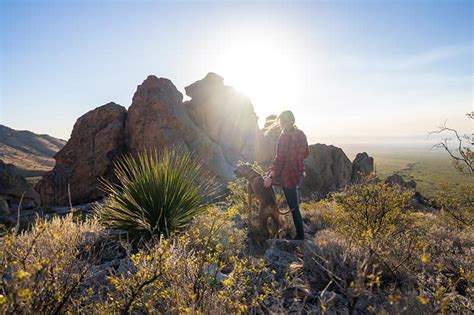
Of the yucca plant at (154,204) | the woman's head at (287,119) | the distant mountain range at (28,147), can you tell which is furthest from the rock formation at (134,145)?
the distant mountain range at (28,147)

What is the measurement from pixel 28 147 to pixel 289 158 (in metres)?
140

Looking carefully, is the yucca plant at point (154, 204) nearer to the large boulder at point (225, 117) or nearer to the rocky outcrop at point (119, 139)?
the rocky outcrop at point (119, 139)

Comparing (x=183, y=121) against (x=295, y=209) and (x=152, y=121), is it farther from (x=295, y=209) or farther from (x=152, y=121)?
(x=295, y=209)

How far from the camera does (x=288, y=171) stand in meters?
5.57

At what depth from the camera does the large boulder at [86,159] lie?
18703 millimetres

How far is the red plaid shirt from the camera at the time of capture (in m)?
5.49

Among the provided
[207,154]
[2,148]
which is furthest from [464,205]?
[2,148]

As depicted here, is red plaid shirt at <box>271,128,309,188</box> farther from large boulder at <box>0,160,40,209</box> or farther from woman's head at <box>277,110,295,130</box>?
large boulder at <box>0,160,40,209</box>

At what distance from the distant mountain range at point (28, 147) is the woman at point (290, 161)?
103661mm

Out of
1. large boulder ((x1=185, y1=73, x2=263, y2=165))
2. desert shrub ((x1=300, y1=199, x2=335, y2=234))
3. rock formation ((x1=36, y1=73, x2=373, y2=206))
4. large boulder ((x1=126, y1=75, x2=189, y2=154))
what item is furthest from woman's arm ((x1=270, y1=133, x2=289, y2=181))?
large boulder ((x1=185, y1=73, x2=263, y2=165))

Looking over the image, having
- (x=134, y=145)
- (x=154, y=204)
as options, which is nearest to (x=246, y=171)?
(x=154, y=204)

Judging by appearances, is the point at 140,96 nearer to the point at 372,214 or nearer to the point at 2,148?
the point at 372,214

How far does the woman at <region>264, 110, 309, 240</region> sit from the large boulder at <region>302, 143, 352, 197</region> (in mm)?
18100

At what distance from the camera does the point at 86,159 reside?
19.0 m
